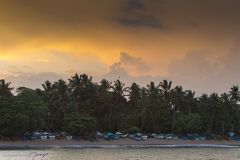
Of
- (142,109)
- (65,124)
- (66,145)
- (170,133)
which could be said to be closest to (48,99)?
(65,124)

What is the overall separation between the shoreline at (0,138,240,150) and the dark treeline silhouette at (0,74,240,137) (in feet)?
13.8

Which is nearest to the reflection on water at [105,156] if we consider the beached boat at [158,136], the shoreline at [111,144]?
the shoreline at [111,144]

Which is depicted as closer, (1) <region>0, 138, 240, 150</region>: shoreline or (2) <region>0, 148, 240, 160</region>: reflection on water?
(2) <region>0, 148, 240, 160</region>: reflection on water

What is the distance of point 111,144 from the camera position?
140 metres

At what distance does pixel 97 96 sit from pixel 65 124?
18295mm

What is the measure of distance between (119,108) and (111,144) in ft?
74.8

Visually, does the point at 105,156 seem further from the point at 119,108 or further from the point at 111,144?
the point at 119,108

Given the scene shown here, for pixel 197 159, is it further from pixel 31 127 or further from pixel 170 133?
pixel 170 133

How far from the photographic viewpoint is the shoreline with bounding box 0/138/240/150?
123706 millimetres

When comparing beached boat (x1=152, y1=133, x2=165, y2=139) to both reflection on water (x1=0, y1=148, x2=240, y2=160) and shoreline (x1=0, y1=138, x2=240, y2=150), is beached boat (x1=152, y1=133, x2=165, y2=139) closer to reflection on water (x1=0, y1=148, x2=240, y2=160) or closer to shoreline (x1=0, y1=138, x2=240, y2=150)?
shoreline (x1=0, y1=138, x2=240, y2=150)

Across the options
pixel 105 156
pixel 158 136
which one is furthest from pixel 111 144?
pixel 105 156

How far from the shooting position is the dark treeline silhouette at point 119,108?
134 m

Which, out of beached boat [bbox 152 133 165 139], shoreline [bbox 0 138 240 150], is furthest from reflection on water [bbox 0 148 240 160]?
beached boat [bbox 152 133 165 139]

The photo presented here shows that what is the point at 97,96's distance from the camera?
15500cm
